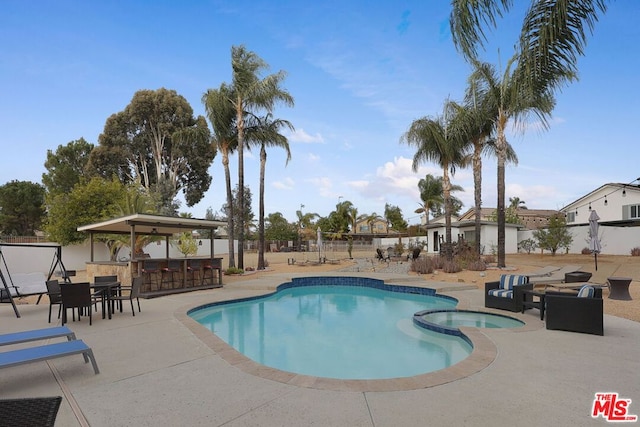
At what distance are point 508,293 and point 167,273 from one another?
942 cm

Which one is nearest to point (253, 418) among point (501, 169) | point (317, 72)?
point (317, 72)

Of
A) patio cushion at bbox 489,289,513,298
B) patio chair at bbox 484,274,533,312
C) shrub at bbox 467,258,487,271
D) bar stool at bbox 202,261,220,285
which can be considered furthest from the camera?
shrub at bbox 467,258,487,271

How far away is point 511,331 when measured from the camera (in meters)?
5.89

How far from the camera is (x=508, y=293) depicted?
7559mm

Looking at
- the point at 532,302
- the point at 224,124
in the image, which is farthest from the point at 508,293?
the point at 224,124

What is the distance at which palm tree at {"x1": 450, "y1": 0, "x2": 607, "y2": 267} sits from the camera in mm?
3529

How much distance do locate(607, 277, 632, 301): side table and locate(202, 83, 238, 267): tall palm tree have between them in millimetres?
14059

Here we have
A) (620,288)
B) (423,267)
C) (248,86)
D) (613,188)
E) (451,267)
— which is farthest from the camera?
(613,188)

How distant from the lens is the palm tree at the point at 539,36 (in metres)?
3.53

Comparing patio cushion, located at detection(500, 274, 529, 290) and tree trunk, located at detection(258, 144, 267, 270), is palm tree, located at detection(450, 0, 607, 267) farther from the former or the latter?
tree trunk, located at detection(258, 144, 267, 270)

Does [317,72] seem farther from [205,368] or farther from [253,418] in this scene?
[253,418]

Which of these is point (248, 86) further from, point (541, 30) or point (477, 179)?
point (541, 30)

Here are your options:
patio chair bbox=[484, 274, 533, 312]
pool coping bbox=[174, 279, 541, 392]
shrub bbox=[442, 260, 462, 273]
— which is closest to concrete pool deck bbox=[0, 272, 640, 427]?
pool coping bbox=[174, 279, 541, 392]

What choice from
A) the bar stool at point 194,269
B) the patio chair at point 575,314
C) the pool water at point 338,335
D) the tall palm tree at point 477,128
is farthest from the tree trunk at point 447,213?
the bar stool at point 194,269
